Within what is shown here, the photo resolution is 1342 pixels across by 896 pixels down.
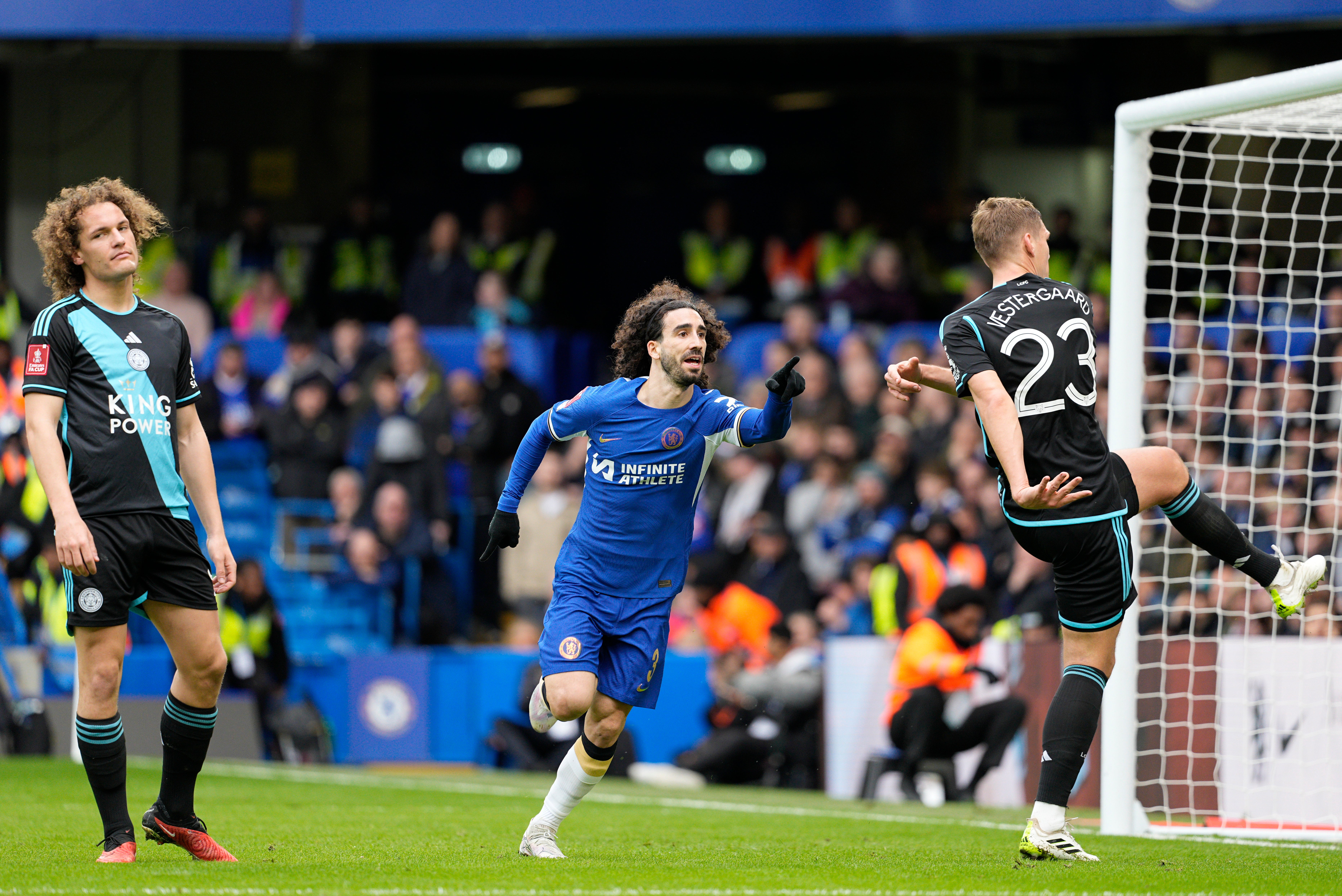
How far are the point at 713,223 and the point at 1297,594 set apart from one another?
12.4 m

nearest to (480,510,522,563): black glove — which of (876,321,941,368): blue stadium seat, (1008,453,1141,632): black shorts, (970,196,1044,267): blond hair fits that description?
(1008,453,1141,632): black shorts

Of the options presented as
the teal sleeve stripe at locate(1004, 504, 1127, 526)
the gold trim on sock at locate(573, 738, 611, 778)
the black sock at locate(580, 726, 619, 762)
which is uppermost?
the teal sleeve stripe at locate(1004, 504, 1127, 526)

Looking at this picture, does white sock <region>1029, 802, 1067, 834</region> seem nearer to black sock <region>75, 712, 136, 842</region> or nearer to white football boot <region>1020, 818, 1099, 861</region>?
white football boot <region>1020, 818, 1099, 861</region>

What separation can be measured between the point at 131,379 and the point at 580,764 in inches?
82.2

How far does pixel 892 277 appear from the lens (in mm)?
16641

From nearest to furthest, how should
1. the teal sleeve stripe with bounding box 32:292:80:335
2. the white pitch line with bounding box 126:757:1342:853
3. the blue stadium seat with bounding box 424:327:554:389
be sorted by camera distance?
1. the teal sleeve stripe with bounding box 32:292:80:335
2. the white pitch line with bounding box 126:757:1342:853
3. the blue stadium seat with bounding box 424:327:554:389

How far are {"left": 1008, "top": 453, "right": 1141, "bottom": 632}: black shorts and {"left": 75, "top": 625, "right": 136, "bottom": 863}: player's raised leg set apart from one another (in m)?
3.06

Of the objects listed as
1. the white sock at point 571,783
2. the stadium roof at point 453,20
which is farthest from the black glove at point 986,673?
the stadium roof at point 453,20

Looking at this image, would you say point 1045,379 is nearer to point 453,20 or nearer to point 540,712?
point 540,712

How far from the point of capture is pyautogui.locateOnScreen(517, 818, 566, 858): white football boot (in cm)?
638

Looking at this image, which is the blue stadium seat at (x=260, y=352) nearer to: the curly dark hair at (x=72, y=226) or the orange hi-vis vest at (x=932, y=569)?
the orange hi-vis vest at (x=932, y=569)

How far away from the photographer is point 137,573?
18.8 feet

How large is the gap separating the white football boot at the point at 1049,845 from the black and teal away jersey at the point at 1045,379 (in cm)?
103

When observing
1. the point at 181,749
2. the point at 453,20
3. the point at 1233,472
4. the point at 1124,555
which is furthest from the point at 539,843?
the point at 453,20
